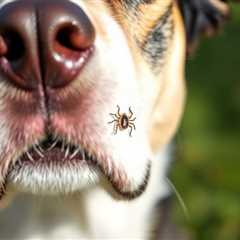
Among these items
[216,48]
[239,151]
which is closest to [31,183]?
[239,151]

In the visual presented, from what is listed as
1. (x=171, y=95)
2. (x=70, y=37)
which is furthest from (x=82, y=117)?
(x=171, y=95)

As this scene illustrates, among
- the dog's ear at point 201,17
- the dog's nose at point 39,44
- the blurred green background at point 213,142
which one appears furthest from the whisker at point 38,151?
the blurred green background at point 213,142

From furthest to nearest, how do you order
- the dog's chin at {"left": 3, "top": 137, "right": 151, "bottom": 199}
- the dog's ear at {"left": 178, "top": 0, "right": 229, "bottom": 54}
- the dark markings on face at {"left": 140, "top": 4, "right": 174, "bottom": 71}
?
1. the dog's ear at {"left": 178, "top": 0, "right": 229, "bottom": 54}
2. the dark markings on face at {"left": 140, "top": 4, "right": 174, "bottom": 71}
3. the dog's chin at {"left": 3, "top": 137, "right": 151, "bottom": 199}

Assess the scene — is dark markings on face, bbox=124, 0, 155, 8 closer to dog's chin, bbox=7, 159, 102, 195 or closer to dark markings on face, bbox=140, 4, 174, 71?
dark markings on face, bbox=140, 4, 174, 71

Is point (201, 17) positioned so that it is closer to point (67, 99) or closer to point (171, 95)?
point (171, 95)

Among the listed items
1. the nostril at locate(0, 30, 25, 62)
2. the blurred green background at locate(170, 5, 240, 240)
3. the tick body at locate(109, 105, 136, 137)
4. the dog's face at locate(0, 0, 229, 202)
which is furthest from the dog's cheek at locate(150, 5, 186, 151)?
the blurred green background at locate(170, 5, 240, 240)

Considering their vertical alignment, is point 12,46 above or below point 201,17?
below

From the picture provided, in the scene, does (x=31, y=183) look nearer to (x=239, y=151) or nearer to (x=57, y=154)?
(x=57, y=154)

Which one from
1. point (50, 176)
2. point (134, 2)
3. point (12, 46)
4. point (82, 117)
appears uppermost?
point (134, 2)
